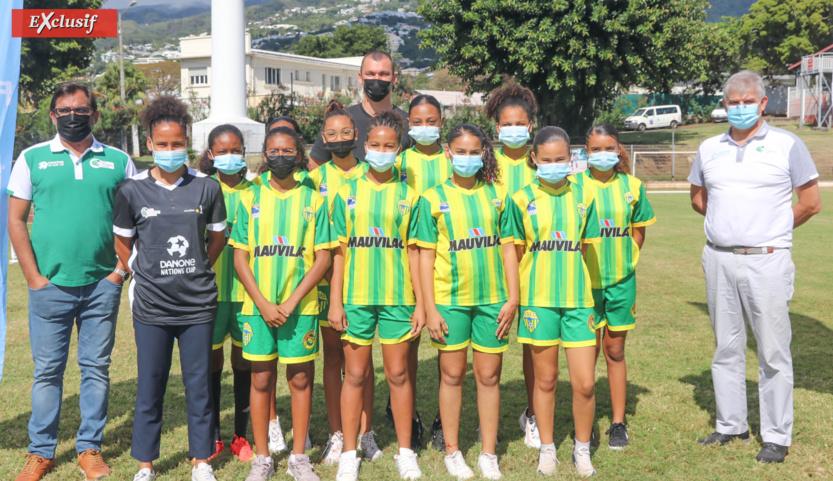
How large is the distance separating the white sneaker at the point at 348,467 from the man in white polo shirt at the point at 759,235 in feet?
8.23

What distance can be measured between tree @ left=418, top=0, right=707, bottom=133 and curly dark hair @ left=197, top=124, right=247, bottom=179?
23612 millimetres

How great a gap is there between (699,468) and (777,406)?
0.70m

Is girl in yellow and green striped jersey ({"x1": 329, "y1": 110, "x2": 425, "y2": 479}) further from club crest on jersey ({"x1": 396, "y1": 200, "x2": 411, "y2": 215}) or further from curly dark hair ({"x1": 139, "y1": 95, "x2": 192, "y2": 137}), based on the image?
curly dark hair ({"x1": 139, "y1": 95, "x2": 192, "y2": 137})

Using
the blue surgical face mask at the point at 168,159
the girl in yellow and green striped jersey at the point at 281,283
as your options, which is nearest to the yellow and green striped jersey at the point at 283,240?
the girl in yellow and green striped jersey at the point at 281,283

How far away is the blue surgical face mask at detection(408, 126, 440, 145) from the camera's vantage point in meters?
4.75

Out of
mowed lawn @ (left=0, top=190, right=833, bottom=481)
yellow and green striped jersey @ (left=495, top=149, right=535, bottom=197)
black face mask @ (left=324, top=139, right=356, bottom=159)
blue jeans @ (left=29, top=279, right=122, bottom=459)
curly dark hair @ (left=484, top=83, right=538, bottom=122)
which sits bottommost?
mowed lawn @ (left=0, top=190, right=833, bottom=481)

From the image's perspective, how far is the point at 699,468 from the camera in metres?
4.41

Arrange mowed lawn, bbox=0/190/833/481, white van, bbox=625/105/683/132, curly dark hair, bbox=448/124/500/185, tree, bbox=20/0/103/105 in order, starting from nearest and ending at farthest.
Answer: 1. curly dark hair, bbox=448/124/500/185
2. mowed lawn, bbox=0/190/833/481
3. tree, bbox=20/0/103/105
4. white van, bbox=625/105/683/132

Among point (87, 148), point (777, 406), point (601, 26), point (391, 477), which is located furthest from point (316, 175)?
point (601, 26)

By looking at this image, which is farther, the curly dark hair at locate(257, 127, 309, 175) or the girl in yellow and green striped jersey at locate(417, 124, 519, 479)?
the curly dark hair at locate(257, 127, 309, 175)

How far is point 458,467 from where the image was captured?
4.20 m

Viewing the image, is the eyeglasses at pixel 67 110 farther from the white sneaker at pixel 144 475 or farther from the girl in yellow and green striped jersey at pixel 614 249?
the girl in yellow and green striped jersey at pixel 614 249

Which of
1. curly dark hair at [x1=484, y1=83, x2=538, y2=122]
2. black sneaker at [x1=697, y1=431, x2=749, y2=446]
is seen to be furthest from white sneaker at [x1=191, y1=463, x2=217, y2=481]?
Answer: black sneaker at [x1=697, y1=431, x2=749, y2=446]

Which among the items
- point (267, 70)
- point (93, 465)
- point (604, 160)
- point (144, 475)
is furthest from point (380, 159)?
point (267, 70)
